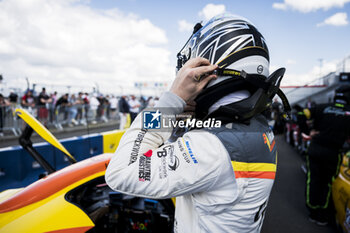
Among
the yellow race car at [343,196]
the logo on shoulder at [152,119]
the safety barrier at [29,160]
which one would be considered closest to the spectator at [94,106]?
the safety barrier at [29,160]

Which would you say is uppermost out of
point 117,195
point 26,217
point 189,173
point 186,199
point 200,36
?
point 200,36

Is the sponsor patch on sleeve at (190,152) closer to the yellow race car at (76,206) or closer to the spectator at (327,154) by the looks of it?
the yellow race car at (76,206)

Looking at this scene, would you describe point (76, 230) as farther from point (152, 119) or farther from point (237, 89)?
point (237, 89)

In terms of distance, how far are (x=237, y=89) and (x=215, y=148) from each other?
32 cm

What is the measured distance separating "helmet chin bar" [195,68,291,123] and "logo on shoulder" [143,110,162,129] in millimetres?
195

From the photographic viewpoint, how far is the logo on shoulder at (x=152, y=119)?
900mm

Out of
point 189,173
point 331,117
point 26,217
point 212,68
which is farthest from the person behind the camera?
point 331,117

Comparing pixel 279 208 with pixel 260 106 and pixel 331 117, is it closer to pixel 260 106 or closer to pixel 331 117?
pixel 331 117

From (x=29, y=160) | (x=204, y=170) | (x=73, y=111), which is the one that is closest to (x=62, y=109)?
(x=73, y=111)

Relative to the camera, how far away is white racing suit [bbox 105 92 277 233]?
78cm

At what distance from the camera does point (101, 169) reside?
1682mm

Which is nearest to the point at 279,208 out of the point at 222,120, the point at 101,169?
the point at 101,169

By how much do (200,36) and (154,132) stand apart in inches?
23.2

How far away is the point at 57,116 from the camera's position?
31.8ft
